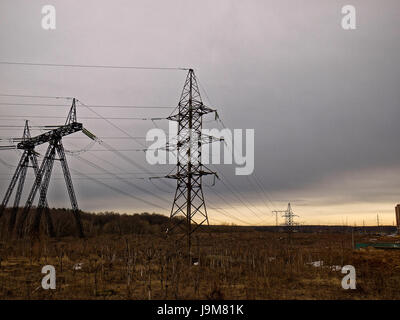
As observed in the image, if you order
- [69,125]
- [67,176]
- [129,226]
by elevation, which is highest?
[69,125]

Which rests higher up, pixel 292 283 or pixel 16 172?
pixel 16 172

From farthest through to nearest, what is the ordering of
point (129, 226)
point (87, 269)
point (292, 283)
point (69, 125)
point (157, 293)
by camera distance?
point (129, 226) < point (69, 125) < point (87, 269) < point (292, 283) < point (157, 293)

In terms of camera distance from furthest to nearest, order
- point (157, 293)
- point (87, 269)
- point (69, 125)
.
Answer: point (69, 125) < point (87, 269) < point (157, 293)
